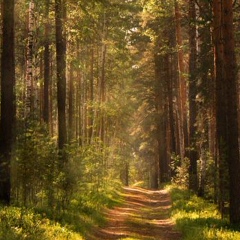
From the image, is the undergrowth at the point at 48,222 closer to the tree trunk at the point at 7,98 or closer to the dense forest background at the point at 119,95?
the dense forest background at the point at 119,95

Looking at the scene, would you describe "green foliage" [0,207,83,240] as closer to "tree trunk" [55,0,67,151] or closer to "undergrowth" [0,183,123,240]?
"undergrowth" [0,183,123,240]

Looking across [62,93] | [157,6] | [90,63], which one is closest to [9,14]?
[62,93]

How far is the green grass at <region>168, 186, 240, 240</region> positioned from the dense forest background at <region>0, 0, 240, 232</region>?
568 millimetres

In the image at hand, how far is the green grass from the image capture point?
10.4m

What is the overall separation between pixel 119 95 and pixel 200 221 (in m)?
24.9

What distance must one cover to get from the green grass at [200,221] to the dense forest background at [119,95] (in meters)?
0.57

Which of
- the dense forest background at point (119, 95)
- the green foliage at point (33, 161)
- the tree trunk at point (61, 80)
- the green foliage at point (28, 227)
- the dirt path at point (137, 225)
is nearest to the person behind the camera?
the green foliage at point (28, 227)

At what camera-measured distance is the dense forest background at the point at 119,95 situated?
39.5 feet

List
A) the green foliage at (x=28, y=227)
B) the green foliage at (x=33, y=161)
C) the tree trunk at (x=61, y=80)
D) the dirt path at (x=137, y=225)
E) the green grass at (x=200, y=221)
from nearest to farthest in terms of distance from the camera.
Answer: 1. the green foliage at (x=28, y=227)
2. the green grass at (x=200, y=221)
3. the green foliage at (x=33, y=161)
4. the dirt path at (x=137, y=225)
5. the tree trunk at (x=61, y=80)

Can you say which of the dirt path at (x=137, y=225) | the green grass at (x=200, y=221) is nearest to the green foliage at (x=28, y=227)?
the dirt path at (x=137, y=225)

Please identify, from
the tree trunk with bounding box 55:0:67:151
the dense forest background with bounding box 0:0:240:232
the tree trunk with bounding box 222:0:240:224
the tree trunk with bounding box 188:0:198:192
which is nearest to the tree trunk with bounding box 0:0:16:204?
the dense forest background with bounding box 0:0:240:232

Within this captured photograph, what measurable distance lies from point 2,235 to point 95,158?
42.0 ft

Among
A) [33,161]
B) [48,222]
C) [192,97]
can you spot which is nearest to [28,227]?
[48,222]

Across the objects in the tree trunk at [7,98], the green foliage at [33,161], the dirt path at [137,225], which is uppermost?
the tree trunk at [7,98]
